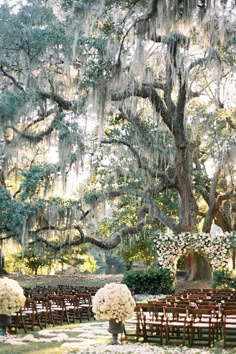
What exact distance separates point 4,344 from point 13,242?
518 inches

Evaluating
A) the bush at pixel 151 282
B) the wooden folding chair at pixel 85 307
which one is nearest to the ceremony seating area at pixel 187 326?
the wooden folding chair at pixel 85 307

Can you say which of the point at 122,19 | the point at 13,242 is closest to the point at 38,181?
the point at 13,242

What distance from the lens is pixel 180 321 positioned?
1023 centimetres

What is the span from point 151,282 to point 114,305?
1098 centimetres

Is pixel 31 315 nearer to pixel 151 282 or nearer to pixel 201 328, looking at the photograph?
pixel 201 328

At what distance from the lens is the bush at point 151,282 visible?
66.9 ft

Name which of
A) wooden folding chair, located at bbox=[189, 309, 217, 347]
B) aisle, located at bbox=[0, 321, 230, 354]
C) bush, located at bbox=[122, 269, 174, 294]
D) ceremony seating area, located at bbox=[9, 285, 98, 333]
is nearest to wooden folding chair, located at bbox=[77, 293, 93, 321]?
ceremony seating area, located at bbox=[9, 285, 98, 333]

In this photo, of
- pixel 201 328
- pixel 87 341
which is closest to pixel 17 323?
pixel 87 341

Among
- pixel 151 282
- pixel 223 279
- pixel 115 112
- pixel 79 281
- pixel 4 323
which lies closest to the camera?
pixel 4 323

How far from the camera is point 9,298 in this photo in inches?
415

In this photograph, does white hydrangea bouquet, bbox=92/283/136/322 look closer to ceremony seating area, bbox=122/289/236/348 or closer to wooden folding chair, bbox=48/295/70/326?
ceremony seating area, bbox=122/289/236/348

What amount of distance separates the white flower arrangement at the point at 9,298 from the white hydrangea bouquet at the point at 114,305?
60.5 inches

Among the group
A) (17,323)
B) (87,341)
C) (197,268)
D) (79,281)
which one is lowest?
(87,341)

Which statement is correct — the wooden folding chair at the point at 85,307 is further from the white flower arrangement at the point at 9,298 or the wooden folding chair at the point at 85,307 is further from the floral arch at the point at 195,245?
the floral arch at the point at 195,245
